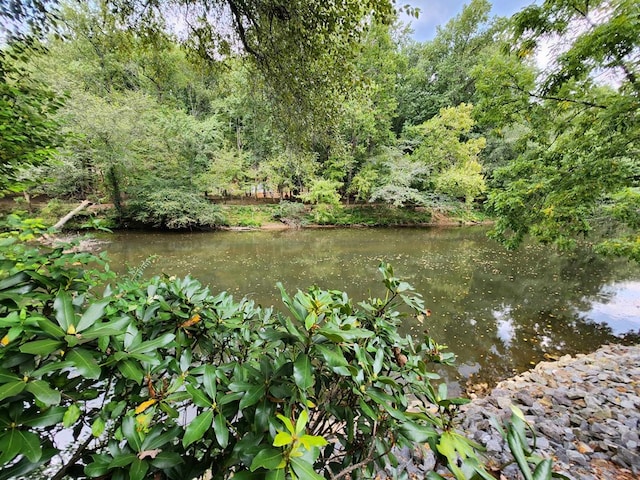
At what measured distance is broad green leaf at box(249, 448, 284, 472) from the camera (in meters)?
0.50

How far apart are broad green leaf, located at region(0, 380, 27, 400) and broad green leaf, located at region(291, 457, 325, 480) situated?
1.75 ft

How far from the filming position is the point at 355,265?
7.57 metres

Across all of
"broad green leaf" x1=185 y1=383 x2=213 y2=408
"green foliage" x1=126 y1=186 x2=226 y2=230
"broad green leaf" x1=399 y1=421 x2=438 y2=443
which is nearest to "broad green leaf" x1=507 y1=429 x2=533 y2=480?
"broad green leaf" x1=399 y1=421 x2=438 y2=443

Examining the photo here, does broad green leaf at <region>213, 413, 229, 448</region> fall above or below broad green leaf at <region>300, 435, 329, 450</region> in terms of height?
below

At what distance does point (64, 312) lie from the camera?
2.02ft

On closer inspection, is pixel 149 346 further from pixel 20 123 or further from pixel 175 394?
pixel 20 123

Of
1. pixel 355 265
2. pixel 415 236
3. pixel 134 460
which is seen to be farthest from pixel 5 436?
pixel 415 236

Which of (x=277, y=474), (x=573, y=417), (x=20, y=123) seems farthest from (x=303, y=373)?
(x=20, y=123)

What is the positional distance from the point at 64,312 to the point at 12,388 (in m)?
0.17

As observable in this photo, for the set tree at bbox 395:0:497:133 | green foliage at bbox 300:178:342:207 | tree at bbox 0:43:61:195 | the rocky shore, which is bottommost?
the rocky shore

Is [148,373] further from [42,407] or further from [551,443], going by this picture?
[551,443]

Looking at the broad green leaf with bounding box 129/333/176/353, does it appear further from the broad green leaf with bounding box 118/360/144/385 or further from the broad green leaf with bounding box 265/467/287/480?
the broad green leaf with bounding box 265/467/287/480

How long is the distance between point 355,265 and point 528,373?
473cm

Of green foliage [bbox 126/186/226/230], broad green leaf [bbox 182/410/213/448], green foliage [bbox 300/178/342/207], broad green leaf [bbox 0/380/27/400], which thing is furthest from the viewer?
green foliage [bbox 300/178/342/207]
